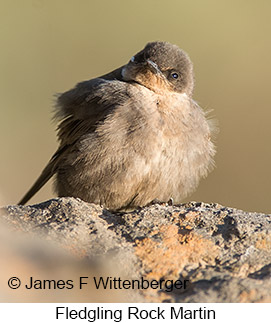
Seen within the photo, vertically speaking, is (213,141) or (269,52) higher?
(269,52)

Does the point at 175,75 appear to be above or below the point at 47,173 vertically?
above

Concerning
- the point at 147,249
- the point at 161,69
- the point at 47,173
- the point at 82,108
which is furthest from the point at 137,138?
the point at 147,249

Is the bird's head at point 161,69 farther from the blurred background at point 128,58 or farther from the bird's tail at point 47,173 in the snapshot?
the blurred background at point 128,58

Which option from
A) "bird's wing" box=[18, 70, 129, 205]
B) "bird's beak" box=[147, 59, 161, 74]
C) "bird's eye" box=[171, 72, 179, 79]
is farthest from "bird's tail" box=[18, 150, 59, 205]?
"bird's eye" box=[171, 72, 179, 79]

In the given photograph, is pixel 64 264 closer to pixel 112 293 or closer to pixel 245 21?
pixel 112 293

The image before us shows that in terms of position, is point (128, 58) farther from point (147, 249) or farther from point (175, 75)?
point (147, 249)

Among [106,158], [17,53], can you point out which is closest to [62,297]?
[106,158]

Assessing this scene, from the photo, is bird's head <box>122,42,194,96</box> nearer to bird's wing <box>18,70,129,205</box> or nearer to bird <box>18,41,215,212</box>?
bird <box>18,41,215,212</box>
